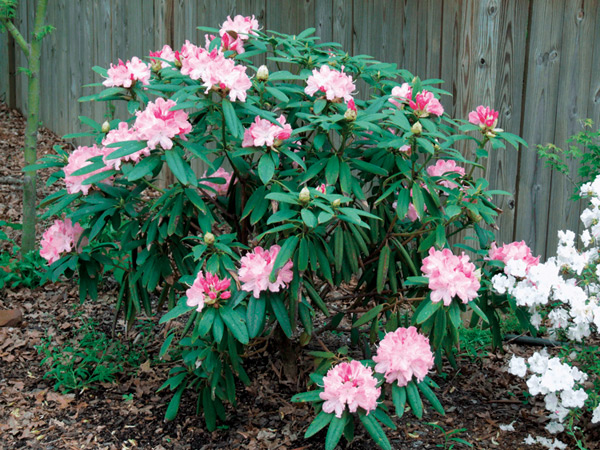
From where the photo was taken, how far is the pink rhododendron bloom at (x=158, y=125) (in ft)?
7.26

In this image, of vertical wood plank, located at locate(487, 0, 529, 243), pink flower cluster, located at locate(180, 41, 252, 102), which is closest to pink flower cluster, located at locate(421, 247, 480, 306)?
pink flower cluster, located at locate(180, 41, 252, 102)

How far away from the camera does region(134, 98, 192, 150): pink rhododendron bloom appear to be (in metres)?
2.21

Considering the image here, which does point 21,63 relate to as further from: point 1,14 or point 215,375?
point 215,375

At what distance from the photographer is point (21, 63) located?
26.1ft

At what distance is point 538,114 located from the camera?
3.69m

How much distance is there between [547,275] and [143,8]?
4.29 metres

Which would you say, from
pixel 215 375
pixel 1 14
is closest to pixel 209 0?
pixel 1 14

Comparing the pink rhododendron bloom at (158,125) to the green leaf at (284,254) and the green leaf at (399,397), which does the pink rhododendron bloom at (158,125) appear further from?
the green leaf at (399,397)

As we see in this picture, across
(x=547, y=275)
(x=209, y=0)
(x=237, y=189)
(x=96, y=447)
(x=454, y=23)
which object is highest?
(x=209, y=0)

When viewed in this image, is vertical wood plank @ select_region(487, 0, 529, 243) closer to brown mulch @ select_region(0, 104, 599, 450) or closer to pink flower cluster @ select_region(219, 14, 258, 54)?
brown mulch @ select_region(0, 104, 599, 450)

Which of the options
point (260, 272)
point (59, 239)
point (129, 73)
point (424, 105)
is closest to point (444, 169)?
point (424, 105)

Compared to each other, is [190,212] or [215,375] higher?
[190,212]

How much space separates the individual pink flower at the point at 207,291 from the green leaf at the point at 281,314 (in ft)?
0.63

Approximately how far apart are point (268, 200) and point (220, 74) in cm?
52
